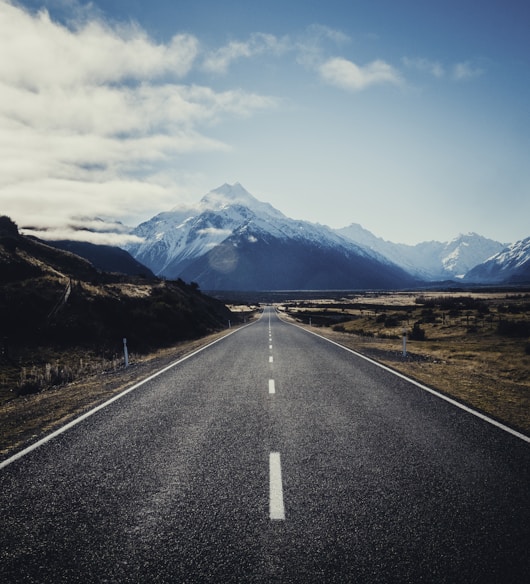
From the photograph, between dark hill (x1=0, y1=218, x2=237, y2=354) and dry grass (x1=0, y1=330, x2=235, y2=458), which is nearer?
dry grass (x1=0, y1=330, x2=235, y2=458)

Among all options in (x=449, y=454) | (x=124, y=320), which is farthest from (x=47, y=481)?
(x=124, y=320)

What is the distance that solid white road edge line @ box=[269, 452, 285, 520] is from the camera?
13.1 feet

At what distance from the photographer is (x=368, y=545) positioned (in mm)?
3451

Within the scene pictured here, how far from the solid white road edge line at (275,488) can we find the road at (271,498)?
22 millimetres

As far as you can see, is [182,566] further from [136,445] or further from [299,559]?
[136,445]

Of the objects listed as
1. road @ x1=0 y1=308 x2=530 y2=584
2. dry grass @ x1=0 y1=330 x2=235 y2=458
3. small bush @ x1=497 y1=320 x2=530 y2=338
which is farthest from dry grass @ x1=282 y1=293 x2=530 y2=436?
dry grass @ x1=0 y1=330 x2=235 y2=458

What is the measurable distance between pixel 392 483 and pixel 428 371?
9.45m

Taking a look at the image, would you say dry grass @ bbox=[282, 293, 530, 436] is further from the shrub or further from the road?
the road

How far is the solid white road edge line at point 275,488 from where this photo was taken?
3.98 m

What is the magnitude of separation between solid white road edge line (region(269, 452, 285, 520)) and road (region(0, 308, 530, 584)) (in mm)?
22

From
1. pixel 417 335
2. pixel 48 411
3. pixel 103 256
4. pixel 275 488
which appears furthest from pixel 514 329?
pixel 103 256

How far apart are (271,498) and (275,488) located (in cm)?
24

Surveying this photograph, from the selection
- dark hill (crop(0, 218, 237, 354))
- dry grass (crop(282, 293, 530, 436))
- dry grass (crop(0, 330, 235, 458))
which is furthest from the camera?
dark hill (crop(0, 218, 237, 354))

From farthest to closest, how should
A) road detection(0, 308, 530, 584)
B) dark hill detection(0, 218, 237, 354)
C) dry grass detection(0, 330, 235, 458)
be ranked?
dark hill detection(0, 218, 237, 354), dry grass detection(0, 330, 235, 458), road detection(0, 308, 530, 584)
